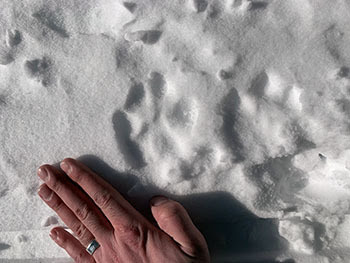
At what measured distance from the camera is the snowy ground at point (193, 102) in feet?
3.67

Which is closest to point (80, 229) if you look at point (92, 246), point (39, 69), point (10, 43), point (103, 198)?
point (92, 246)

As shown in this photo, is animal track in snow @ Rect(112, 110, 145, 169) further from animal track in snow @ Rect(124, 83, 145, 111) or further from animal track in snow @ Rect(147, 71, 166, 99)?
animal track in snow @ Rect(147, 71, 166, 99)

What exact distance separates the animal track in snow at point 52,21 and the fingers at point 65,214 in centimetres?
57

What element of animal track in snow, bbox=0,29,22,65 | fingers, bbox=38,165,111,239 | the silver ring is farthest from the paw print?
animal track in snow, bbox=0,29,22,65

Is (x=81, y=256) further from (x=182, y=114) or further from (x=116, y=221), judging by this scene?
(x=182, y=114)

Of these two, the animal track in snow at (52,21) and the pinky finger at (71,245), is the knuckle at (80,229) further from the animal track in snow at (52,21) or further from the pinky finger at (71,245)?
the animal track in snow at (52,21)

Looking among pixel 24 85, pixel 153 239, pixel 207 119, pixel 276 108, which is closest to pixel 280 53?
pixel 276 108

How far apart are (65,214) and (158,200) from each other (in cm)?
36

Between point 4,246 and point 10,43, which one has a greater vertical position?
point 10,43

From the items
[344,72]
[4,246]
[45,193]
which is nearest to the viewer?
[344,72]

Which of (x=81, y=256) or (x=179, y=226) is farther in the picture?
(x=81, y=256)

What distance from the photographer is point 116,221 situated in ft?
3.86

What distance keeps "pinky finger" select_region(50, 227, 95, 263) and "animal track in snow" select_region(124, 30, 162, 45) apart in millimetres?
796

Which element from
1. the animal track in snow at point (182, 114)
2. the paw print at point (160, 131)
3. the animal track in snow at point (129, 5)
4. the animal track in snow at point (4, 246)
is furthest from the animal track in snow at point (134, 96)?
the animal track in snow at point (4, 246)
